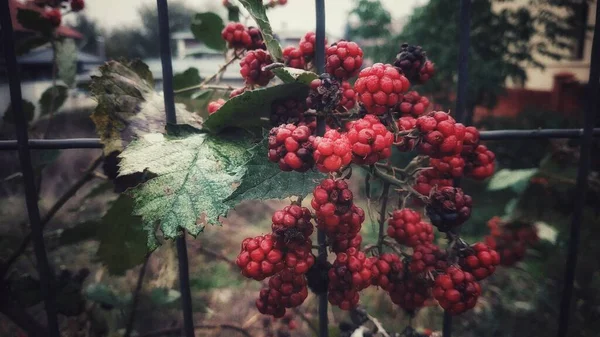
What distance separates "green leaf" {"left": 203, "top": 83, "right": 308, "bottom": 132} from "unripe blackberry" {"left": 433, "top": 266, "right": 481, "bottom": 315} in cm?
41

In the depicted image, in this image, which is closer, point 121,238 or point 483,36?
point 121,238

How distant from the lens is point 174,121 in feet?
2.53

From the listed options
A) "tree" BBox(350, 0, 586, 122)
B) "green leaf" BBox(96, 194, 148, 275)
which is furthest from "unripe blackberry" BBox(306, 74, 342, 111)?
"tree" BBox(350, 0, 586, 122)

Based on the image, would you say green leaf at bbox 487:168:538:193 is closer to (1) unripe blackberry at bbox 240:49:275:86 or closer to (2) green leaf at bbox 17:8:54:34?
(1) unripe blackberry at bbox 240:49:275:86

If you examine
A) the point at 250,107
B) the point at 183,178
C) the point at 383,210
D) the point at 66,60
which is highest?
the point at 66,60

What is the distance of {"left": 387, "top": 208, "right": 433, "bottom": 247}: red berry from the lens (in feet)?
2.72

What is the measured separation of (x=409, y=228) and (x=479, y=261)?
0.46ft

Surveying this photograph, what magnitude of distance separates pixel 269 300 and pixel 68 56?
1175 millimetres

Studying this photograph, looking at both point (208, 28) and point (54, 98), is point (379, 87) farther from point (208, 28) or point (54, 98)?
point (54, 98)

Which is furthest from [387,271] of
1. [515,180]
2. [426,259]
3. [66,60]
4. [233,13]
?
[515,180]

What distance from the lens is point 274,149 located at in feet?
2.04

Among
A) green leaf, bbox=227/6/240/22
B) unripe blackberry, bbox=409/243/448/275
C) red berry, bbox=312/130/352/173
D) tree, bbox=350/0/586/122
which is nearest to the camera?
red berry, bbox=312/130/352/173

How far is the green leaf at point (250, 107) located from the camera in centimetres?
67

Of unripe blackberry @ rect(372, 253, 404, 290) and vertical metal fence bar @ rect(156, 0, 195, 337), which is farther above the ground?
vertical metal fence bar @ rect(156, 0, 195, 337)
